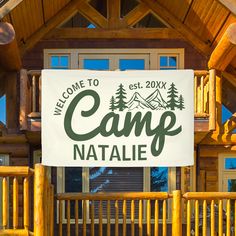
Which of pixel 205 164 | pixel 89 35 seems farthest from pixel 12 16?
pixel 205 164

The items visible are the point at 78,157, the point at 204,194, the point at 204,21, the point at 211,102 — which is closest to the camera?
the point at 78,157

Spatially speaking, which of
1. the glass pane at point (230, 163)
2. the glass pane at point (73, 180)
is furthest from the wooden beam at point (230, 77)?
the glass pane at point (73, 180)

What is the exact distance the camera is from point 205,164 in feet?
33.9

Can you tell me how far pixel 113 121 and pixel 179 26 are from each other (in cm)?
524

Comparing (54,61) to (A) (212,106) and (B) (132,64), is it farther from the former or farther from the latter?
(A) (212,106)

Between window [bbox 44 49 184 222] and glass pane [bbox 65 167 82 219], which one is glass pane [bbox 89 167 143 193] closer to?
window [bbox 44 49 184 222]

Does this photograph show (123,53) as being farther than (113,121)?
Yes

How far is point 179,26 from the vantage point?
1036 centimetres

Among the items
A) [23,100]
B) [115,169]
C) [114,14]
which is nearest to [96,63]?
[114,14]

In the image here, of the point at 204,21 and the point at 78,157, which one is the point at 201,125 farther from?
the point at 78,157

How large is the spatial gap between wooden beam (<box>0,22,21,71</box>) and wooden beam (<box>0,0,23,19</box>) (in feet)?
1.10

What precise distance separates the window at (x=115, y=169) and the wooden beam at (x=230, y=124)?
1.65 m

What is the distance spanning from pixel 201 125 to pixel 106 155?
3.34 m

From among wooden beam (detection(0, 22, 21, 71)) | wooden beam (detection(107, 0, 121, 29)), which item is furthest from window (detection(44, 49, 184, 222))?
wooden beam (detection(0, 22, 21, 71))
